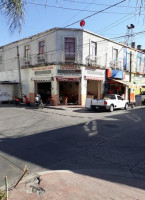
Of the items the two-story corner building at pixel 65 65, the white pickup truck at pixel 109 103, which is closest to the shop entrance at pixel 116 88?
the two-story corner building at pixel 65 65

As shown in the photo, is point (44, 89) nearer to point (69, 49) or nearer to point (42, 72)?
point (42, 72)

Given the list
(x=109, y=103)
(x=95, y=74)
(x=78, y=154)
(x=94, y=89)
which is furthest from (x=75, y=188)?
(x=94, y=89)

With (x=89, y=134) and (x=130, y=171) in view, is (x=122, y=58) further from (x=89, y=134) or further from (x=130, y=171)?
Answer: (x=130, y=171)

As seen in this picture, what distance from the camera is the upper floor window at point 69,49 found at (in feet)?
63.0

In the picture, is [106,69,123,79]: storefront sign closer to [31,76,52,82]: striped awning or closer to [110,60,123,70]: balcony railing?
[110,60,123,70]: balcony railing

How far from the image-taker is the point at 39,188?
3.57m

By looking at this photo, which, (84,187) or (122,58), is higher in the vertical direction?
(122,58)

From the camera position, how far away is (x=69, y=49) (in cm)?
1931

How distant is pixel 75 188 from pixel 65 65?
16.3 meters

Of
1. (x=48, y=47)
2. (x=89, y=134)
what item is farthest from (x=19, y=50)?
(x=89, y=134)

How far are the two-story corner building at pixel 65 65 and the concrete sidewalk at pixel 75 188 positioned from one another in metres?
15.2

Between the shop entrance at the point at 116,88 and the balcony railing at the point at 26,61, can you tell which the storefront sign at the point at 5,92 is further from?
the shop entrance at the point at 116,88

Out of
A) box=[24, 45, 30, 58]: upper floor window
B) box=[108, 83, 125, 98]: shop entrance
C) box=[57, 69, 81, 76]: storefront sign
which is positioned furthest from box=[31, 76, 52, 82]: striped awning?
box=[108, 83, 125, 98]: shop entrance

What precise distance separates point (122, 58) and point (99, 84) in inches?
255
